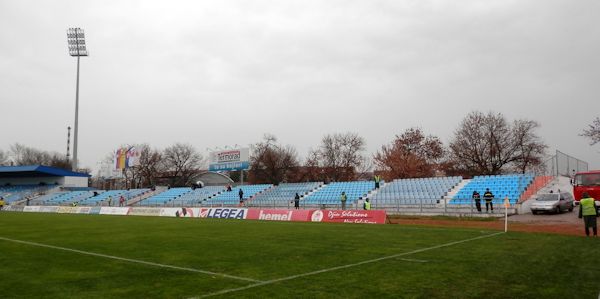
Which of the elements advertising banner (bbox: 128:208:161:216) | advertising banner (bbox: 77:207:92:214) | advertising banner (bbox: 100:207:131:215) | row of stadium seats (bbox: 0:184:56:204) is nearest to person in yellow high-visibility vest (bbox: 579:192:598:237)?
advertising banner (bbox: 128:208:161:216)

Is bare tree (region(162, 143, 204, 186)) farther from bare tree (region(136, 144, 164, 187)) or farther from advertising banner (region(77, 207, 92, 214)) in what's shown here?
advertising banner (region(77, 207, 92, 214))

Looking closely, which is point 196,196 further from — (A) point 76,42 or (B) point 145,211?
(A) point 76,42

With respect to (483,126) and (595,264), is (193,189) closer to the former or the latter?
(483,126)

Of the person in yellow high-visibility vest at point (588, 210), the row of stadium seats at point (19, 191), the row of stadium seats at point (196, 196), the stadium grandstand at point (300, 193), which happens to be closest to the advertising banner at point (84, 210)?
the stadium grandstand at point (300, 193)

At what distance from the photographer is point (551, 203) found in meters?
28.9

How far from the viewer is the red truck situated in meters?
26.5

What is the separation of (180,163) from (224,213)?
217 ft

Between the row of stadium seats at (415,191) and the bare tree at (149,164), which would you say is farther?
the bare tree at (149,164)

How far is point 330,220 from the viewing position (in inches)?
1164

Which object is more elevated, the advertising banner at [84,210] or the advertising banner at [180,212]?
the advertising banner at [180,212]

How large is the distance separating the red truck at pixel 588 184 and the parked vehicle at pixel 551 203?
139cm

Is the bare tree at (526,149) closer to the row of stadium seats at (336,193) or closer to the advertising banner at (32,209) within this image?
the row of stadium seats at (336,193)

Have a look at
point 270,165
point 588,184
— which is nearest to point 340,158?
point 270,165

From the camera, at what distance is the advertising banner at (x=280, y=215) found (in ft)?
102
